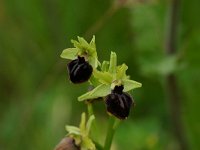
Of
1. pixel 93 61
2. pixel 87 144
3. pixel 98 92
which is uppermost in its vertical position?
pixel 93 61

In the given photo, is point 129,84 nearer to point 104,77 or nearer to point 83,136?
point 104,77

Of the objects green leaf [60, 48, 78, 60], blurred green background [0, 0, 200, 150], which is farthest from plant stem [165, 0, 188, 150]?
green leaf [60, 48, 78, 60]

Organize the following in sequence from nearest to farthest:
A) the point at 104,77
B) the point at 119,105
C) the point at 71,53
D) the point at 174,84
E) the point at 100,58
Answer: the point at 119,105 < the point at 104,77 < the point at 71,53 < the point at 174,84 < the point at 100,58

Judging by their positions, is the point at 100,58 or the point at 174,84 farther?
the point at 100,58

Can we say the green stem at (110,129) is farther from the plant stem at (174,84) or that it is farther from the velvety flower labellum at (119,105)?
the plant stem at (174,84)

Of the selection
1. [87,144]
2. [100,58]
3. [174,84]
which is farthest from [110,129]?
[100,58]

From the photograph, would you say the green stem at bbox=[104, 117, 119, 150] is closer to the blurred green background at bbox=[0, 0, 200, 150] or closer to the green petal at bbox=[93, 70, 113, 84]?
the green petal at bbox=[93, 70, 113, 84]
